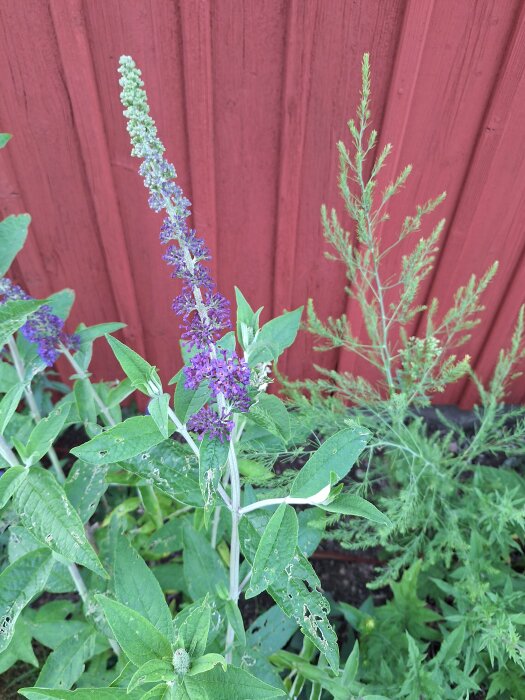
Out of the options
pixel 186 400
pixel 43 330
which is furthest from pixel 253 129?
pixel 186 400

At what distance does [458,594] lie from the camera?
170cm

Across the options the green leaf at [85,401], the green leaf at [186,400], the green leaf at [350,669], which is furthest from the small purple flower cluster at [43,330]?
the green leaf at [350,669]

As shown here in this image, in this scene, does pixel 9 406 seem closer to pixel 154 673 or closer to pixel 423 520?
pixel 154 673

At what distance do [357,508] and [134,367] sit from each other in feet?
1.79


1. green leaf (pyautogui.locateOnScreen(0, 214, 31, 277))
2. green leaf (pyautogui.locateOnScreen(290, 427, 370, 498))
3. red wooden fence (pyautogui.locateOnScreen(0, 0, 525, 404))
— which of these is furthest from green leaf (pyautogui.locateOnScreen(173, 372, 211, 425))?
red wooden fence (pyautogui.locateOnScreen(0, 0, 525, 404))

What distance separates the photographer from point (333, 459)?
108cm

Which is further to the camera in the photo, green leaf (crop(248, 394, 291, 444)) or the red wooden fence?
the red wooden fence

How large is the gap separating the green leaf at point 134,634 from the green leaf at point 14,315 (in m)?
0.59

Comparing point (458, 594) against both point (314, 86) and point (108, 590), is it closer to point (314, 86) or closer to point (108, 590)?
point (108, 590)

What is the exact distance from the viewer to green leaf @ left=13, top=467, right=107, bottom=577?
109cm

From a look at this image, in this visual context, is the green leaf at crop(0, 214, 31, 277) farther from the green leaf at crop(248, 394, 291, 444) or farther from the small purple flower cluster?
the green leaf at crop(248, 394, 291, 444)

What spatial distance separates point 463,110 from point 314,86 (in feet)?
1.80

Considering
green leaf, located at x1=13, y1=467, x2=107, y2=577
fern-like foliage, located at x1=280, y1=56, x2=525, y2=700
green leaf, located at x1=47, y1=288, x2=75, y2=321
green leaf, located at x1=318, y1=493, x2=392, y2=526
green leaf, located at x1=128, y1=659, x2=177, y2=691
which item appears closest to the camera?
green leaf, located at x1=128, y1=659, x2=177, y2=691

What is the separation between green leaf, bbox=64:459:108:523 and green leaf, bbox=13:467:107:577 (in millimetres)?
212
